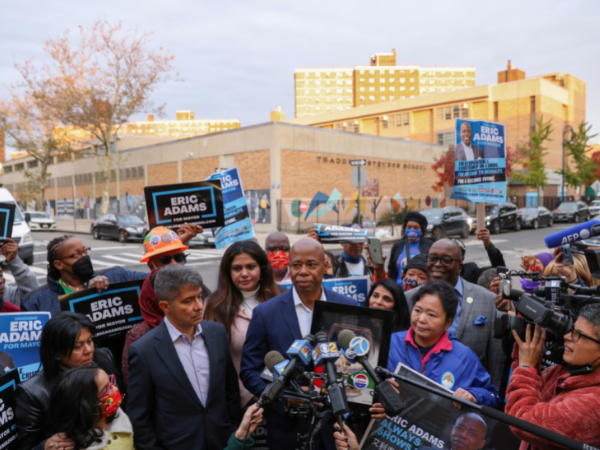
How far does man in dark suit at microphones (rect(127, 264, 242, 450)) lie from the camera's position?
2670mm

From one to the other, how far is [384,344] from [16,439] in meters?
2.15

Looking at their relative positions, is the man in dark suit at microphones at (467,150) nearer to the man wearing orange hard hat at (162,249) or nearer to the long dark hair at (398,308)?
the long dark hair at (398,308)

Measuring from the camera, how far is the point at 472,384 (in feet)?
9.04

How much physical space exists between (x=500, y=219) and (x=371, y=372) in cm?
2560

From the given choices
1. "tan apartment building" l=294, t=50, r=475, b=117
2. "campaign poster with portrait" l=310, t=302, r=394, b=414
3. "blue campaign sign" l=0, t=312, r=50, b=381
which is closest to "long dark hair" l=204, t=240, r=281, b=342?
"campaign poster with portrait" l=310, t=302, r=394, b=414

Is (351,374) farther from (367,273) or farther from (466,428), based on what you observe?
(367,273)

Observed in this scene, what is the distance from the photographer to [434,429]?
7.83 feet

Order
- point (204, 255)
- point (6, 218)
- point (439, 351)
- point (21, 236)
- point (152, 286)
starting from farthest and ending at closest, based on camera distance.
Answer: point (204, 255)
point (21, 236)
point (6, 218)
point (152, 286)
point (439, 351)

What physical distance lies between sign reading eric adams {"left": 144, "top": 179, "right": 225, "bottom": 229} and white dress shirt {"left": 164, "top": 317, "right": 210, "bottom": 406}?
7.32 ft

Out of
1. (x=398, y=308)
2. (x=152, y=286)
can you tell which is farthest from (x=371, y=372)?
(x=152, y=286)

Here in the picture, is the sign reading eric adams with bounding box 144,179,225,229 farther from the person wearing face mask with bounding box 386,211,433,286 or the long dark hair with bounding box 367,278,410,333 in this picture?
the person wearing face mask with bounding box 386,211,433,286

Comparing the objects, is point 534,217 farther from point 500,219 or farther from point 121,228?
point 121,228

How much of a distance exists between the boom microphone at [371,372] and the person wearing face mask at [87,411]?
144 centimetres

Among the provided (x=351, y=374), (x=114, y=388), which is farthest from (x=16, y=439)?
(x=351, y=374)
